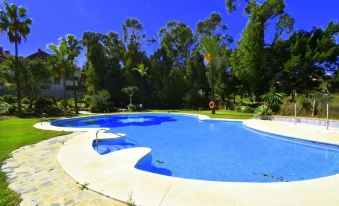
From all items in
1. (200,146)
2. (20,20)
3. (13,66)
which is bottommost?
(200,146)

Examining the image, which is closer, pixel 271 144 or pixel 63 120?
pixel 271 144

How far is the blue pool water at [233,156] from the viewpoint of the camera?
24.0ft

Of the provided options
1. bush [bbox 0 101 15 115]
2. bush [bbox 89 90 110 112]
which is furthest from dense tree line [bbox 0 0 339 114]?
bush [bbox 0 101 15 115]

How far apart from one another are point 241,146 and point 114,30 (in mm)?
29373

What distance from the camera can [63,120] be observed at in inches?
781

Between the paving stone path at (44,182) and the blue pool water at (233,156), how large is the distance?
2.22 m

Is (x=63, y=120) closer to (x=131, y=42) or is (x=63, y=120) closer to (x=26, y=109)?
(x=26, y=109)

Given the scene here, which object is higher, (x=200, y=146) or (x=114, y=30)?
(x=114, y=30)

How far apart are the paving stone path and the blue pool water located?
2221 millimetres

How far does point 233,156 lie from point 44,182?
21.5ft

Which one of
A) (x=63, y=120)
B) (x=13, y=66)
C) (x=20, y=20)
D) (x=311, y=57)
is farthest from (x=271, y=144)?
Answer: (x=13, y=66)

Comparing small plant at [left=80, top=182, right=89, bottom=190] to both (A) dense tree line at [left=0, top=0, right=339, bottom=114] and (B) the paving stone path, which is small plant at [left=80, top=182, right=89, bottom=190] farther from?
(A) dense tree line at [left=0, top=0, right=339, bottom=114]

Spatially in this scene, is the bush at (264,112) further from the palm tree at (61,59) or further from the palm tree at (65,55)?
the palm tree at (61,59)

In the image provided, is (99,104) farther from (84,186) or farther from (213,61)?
(84,186)
